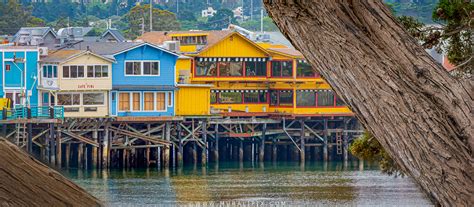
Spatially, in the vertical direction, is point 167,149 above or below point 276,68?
below

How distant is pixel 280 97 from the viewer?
56.0 meters

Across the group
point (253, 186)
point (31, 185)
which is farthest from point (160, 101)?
point (31, 185)

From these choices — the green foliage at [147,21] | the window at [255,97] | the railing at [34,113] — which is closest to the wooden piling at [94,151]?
the railing at [34,113]

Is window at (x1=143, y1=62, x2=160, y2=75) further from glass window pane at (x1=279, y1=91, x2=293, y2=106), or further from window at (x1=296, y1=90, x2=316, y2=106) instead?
window at (x1=296, y1=90, x2=316, y2=106)

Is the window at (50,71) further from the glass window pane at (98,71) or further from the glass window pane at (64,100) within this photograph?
the glass window pane at (98,71)

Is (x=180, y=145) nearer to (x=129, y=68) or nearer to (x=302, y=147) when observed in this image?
(x=129, y=68)

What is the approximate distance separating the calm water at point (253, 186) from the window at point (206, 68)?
19.0ft

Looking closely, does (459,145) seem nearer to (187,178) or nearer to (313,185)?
(313,185)

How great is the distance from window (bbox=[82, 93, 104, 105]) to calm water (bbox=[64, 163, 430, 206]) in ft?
11.7

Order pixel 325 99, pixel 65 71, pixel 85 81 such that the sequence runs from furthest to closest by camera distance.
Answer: pixel 325 99, pixel 65 71, pixel 85 81

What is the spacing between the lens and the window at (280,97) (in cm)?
5572

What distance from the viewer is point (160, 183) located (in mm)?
41219

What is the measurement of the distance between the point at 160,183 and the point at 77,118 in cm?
878

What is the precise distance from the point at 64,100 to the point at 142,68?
3.36 m
